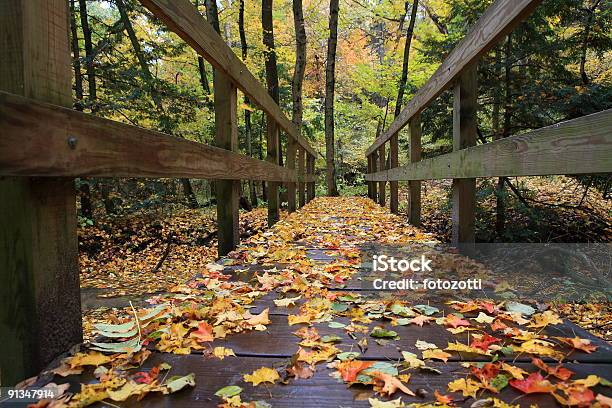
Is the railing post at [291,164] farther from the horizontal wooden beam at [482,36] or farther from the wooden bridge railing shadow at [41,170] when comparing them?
the wooden bridge railing shadow at [41,170]

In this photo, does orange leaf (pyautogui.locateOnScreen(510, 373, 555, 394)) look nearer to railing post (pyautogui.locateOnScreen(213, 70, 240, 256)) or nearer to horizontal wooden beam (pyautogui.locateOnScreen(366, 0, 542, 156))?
horizontal wooden beam (pyautogui.locateOnScreen(366, 0, 542, 156))

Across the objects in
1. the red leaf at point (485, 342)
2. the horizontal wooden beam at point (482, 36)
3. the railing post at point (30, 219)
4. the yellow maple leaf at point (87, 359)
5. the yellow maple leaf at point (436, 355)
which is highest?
the horizontal wooden beam at point (482, 36)

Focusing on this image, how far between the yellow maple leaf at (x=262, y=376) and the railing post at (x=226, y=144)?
183 centimetres

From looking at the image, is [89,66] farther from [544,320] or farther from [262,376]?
[544,320]

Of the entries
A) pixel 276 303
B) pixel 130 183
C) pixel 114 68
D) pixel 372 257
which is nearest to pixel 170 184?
pixel 130 183

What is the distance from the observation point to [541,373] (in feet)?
3.98

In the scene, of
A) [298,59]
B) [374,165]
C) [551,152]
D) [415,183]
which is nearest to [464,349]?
[551,152]

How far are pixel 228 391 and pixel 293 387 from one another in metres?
0.18

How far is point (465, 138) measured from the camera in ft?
9.02

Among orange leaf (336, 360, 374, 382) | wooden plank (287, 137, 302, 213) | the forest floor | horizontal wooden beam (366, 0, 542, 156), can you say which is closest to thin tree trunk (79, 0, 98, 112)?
wooden plank (287, 137, 302, 213)

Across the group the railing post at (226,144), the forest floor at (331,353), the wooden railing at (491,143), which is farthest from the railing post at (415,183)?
the forest floor at (331,353)

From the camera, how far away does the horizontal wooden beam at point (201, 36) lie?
178cm

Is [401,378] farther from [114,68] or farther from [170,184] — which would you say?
[170,184]

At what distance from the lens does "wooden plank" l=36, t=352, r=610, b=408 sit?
3.59 ft
